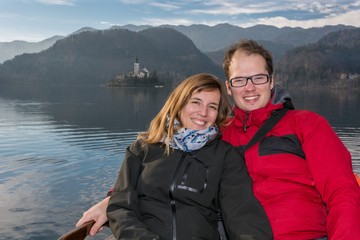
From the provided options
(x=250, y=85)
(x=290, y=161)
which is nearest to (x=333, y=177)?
(x=290, y=161)

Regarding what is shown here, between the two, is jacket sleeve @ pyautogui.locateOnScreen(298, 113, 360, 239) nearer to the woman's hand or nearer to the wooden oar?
the woman's hand

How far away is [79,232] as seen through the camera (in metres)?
3.64

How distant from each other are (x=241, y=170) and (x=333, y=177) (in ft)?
3.01

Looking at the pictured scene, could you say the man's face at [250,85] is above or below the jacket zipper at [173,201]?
above

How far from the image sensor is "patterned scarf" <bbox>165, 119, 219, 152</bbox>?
403 cm

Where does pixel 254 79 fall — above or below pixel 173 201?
above

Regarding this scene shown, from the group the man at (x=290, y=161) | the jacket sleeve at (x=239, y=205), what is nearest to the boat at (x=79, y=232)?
the jacket sleeve at (x=239, y=205)

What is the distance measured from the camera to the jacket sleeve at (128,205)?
362cm

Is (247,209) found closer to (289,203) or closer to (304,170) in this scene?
(289,203)

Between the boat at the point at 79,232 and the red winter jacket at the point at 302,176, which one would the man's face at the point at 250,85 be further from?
the boat at the point at 79,232

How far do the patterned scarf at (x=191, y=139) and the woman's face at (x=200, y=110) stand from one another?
0.20 meters

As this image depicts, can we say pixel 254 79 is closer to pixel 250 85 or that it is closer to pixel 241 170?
pixel 250 85

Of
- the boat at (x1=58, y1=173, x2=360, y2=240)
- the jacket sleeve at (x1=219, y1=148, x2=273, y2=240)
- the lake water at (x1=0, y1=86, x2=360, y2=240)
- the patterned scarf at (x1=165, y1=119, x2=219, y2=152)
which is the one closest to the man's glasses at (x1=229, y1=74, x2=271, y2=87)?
the patterned scarf at (x1=165, y1=119, x2=219, y2=152)

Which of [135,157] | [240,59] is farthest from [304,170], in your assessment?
[135,157]
